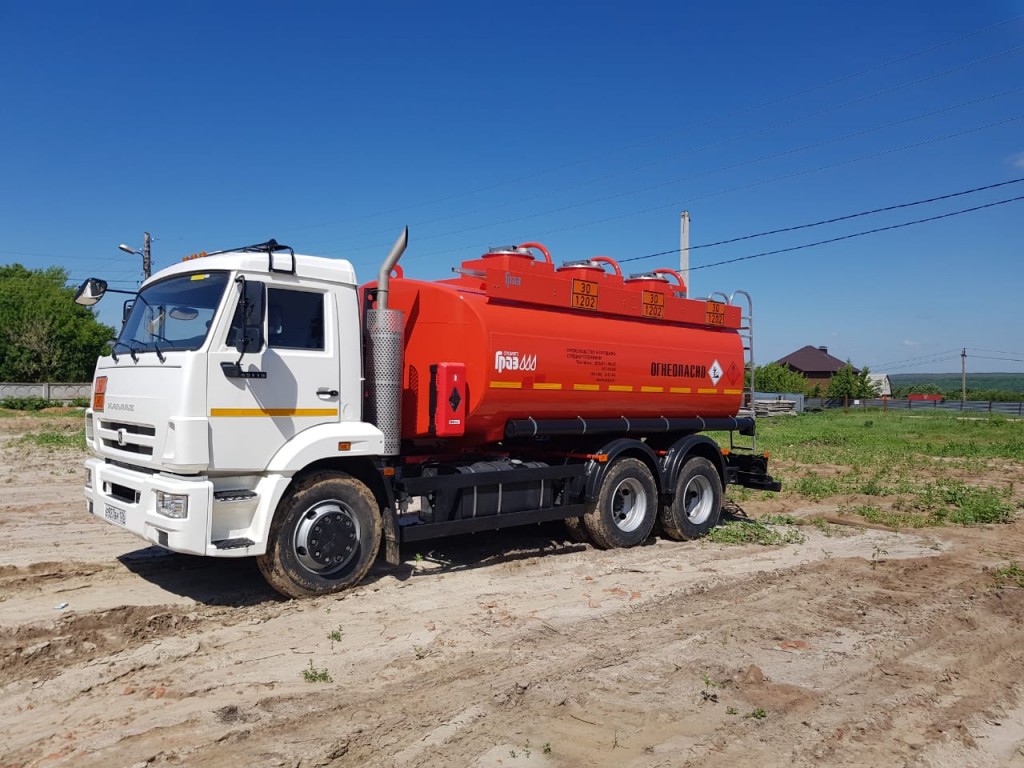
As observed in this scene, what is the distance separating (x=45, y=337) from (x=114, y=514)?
5369 centimetres

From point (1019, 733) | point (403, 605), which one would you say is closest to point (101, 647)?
point (403, 605)

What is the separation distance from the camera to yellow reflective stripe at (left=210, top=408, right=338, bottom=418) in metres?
6.45

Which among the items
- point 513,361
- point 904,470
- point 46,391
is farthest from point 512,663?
point 46,391

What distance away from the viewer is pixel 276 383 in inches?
267

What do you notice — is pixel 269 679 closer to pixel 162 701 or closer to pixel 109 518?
pixel 162 701

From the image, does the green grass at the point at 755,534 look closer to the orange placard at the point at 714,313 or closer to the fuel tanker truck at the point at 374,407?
the fuel tanker truck at the point at 374,407

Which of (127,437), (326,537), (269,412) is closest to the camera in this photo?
(269,412)

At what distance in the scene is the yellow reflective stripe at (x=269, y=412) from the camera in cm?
645

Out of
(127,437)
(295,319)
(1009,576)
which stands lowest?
(1009,576)

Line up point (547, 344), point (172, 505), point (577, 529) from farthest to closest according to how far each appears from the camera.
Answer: point (577, 529) < point (547, 344) < point (172, 505)

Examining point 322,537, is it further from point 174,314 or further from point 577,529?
Answer: point 577,529

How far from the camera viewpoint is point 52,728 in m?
4.43

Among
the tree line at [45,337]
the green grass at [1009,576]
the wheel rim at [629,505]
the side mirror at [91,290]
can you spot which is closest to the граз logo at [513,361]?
the wheel rim at [629,505]

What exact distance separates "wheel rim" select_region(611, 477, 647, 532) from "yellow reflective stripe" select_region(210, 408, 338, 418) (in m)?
4.17
